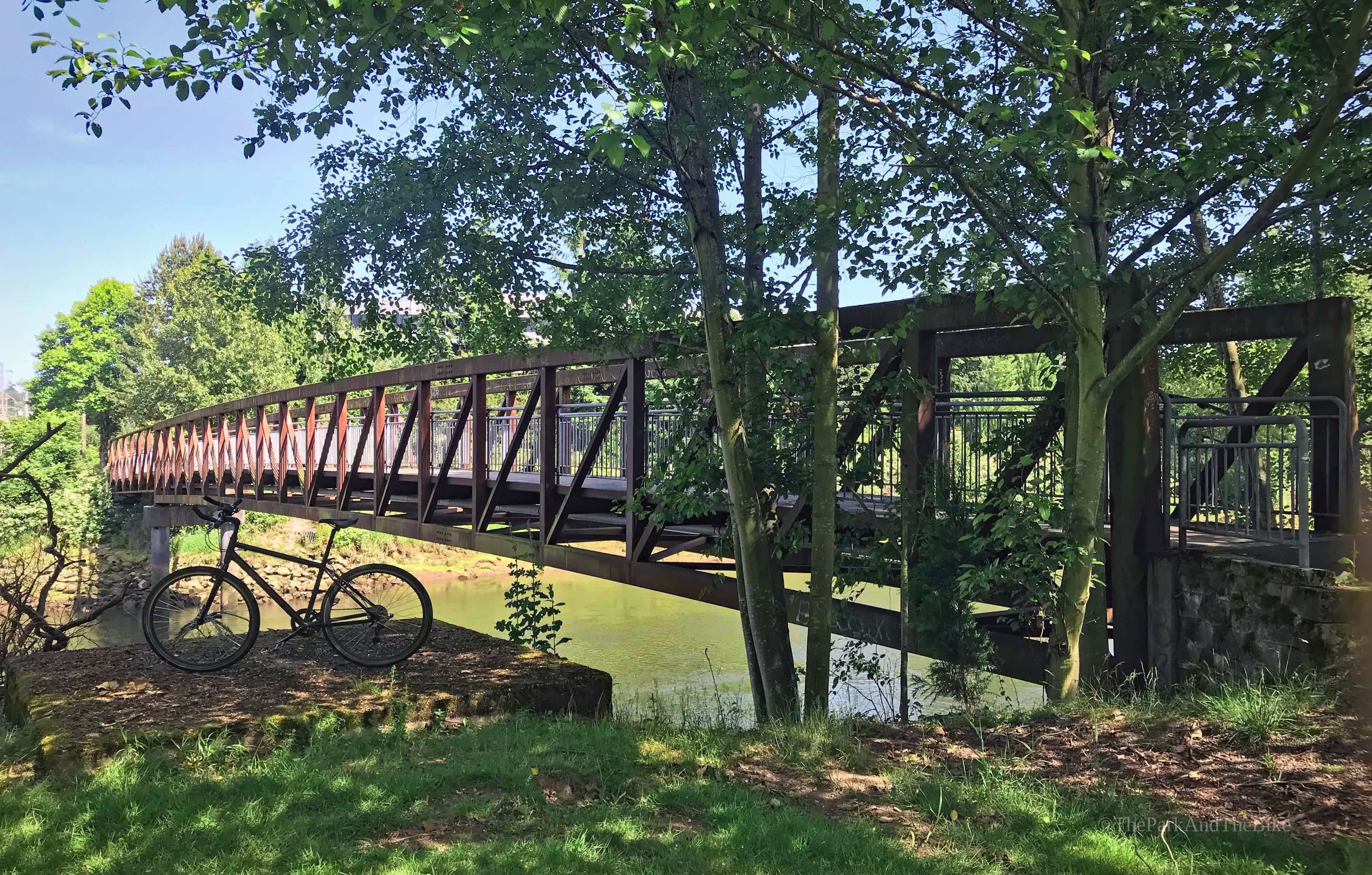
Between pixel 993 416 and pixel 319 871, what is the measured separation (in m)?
5.32

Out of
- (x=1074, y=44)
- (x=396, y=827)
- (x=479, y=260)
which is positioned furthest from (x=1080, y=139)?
(x=479, y=260)

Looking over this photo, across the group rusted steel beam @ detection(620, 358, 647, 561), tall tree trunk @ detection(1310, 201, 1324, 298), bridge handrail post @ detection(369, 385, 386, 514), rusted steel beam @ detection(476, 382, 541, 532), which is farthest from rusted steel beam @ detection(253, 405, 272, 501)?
tall tree trunk @ detection(1310, 201, 1324, 298)

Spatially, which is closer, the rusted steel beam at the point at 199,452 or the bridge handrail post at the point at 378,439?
the bridge handrail post at the point at 378,439

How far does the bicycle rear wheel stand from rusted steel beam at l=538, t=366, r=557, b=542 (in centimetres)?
378

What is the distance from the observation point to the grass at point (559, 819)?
3.61 meters

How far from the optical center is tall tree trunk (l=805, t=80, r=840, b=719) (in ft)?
21.1

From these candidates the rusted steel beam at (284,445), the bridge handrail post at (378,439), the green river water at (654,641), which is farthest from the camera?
the rusted steel beam at (284,445)

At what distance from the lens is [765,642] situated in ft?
22.5

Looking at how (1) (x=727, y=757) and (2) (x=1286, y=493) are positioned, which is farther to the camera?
(2) (x=1286, y=493)

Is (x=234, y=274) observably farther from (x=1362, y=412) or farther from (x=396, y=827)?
(x=1362, y=412)

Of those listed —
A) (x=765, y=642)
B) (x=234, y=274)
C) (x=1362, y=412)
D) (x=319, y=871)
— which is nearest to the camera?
(x=319, y=871)

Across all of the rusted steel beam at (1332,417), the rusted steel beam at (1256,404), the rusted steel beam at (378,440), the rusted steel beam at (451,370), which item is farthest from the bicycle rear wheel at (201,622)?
the rusted steel beam at (1332,417)

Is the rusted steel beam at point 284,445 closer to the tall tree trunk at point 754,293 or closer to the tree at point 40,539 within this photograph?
the tree at point 40,539

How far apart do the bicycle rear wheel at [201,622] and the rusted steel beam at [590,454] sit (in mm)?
3577
